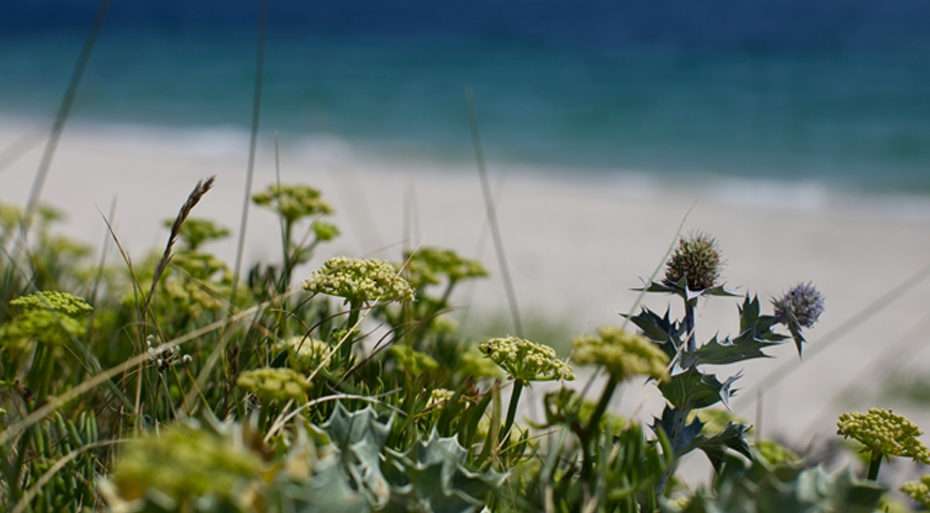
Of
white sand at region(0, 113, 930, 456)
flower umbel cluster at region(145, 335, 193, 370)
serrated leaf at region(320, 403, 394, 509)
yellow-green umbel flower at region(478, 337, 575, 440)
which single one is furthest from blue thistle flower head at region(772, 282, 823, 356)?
white sand at region(0, 113, 930, 456)

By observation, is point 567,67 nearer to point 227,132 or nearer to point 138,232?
point 227,132

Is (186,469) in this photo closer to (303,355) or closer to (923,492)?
(303,355)

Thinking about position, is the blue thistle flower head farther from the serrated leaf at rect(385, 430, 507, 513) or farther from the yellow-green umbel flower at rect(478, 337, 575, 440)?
the serrated leaf at rect(385, 430, 507, 513)

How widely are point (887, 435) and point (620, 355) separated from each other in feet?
2.22

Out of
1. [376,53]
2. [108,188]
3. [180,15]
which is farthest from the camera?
[180,15]

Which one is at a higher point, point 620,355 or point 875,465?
point 620,355

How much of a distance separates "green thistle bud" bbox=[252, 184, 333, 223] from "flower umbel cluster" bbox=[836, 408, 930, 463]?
142 centimetres

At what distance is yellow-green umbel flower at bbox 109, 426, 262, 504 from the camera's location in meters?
0.57

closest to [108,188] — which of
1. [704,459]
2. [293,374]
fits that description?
[704,459]

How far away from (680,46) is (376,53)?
41.1ft

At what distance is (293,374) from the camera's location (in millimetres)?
965

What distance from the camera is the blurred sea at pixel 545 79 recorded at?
1323 centimetres

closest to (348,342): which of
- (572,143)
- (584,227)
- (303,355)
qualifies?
(303,355)

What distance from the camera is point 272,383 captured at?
3.03ft
